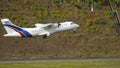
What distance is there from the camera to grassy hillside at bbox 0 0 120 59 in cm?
8875

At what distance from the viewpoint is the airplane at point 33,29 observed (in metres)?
80.4

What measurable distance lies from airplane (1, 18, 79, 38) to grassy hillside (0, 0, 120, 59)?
6.31 meters

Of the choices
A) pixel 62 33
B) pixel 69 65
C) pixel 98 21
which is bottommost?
pixel 69 65

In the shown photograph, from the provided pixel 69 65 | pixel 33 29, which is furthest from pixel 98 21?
pixel 69 65

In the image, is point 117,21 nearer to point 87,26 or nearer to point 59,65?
point 87,26

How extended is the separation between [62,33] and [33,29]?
15091 mm

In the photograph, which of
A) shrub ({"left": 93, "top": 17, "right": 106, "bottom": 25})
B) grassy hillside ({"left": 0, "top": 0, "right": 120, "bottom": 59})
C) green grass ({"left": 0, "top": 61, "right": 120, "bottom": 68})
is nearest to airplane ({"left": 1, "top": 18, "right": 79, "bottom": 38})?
grassy hillside ({"left": 0, "top": 0, "right": 120, "bottom": 59})

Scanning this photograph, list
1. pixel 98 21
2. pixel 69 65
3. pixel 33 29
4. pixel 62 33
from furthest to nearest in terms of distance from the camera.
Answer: pixel 98 21 → pixel 62 33 → pixel 33 29 → pixel 69 65

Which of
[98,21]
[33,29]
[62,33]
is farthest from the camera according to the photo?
[98,21]

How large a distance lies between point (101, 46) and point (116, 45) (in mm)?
3641

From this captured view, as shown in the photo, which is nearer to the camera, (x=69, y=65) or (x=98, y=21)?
(x=69, y=65)

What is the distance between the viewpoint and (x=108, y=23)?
101m

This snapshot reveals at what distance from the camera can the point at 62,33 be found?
314 ft

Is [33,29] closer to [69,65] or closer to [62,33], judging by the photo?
[69,65]
